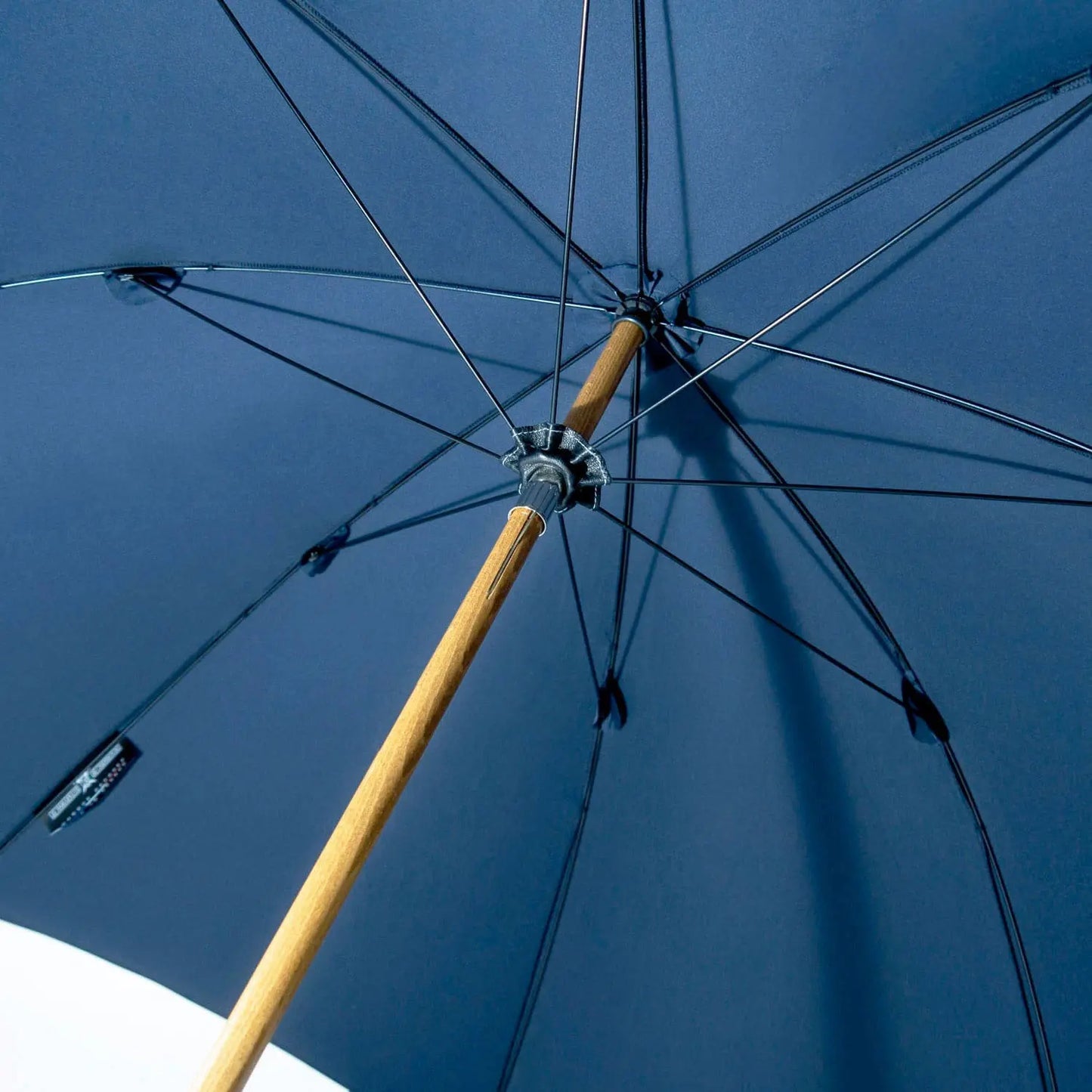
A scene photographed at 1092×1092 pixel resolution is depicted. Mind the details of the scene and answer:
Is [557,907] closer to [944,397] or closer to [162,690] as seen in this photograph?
[162,690]

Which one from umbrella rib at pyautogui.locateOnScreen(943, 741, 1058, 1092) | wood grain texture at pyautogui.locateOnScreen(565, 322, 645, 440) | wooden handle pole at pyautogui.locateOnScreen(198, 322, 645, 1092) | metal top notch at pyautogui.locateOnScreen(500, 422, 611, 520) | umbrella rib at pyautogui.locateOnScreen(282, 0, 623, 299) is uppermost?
umbrella rib at pyautogui.locateOnScreen(282, 0, 623, 299)

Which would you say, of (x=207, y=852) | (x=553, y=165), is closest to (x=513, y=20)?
(x=553, y=165)

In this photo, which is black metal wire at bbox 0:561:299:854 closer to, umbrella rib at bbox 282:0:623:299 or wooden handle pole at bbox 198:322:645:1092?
wooden handle pole at bbox 198:322:645:1092

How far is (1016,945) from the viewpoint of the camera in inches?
83.0

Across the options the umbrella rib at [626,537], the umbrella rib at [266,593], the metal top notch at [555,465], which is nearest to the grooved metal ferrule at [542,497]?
the metal top notch at [555,465]

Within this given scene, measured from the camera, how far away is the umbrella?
1890 mm

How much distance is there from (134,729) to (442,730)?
768mm

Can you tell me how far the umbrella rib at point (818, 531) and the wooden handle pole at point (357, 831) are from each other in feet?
1.61

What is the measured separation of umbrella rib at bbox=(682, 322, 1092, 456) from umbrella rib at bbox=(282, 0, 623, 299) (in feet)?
1.22

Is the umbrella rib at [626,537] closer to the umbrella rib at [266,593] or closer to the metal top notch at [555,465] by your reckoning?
the umbrella rib at [266,593]

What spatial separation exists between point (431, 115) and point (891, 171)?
97 centimetres

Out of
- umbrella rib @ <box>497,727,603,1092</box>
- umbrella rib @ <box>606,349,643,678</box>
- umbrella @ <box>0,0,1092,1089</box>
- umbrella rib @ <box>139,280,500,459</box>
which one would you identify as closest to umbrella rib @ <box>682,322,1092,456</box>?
umbrella @ <box>0,0,1092,1089</box>

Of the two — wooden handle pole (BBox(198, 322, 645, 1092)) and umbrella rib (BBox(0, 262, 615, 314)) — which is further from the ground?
umbrella rib (BBox(0, 262, 615, 314))

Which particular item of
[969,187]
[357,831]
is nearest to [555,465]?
[357,831]
